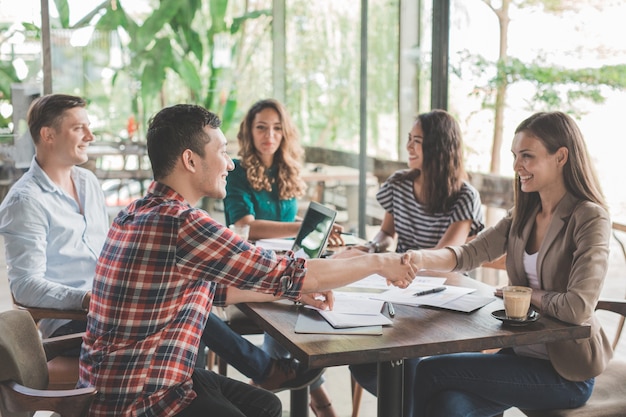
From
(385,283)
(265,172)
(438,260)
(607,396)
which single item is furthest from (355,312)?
(265,172)

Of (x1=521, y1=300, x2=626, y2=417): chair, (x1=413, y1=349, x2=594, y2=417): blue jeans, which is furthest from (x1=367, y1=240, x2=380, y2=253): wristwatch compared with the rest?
(x1=521, y1=300, x2=626, y2=417): chair

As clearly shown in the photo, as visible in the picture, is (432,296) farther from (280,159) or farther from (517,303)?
(280,159)

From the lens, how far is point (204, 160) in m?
2.05

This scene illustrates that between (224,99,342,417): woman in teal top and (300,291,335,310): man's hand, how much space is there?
4.63 feet

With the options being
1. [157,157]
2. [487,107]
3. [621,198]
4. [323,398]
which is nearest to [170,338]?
[157,157]

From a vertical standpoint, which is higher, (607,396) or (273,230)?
(273,230)

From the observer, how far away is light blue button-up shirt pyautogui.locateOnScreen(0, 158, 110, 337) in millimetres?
2645

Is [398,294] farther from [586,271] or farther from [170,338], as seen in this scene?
[170,338]

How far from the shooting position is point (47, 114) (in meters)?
3.03

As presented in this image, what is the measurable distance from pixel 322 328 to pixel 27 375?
2.62 feet

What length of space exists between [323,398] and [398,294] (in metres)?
0.95

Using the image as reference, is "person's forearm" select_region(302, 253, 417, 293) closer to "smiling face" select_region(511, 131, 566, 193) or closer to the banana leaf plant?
"smiling face" select_region(511, 131, 566, 193)

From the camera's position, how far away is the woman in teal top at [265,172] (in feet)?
12.2

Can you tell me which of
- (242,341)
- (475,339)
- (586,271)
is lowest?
(242,341)
